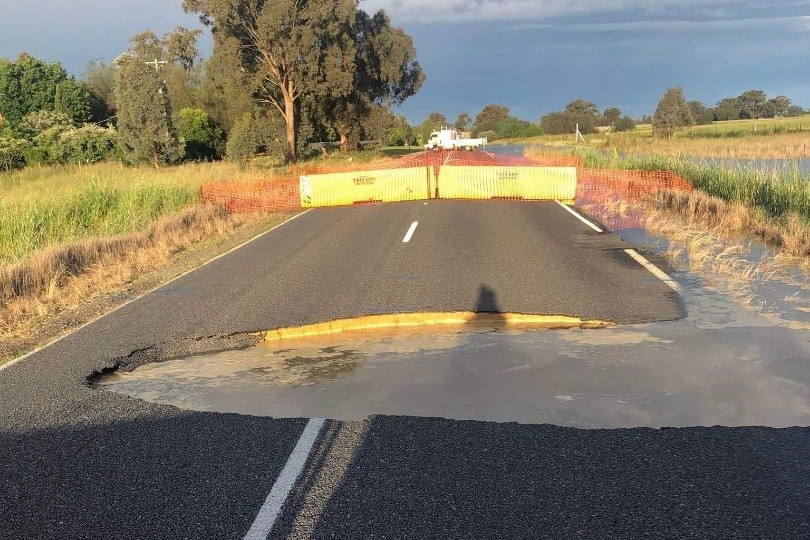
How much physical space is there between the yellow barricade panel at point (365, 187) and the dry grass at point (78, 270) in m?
5.62

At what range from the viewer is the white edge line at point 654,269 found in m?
9.02

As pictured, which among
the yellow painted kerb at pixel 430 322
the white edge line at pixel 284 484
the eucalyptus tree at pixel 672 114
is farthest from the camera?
the eucalyptus tree at pixel 672 114

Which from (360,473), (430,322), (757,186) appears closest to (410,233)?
(430,322)

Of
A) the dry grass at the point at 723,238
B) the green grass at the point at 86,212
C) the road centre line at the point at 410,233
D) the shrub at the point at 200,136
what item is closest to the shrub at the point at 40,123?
the shrub at the point at 200,136

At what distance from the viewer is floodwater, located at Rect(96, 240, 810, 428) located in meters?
4.96

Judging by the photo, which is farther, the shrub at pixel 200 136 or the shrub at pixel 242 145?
the shrub at pixel 200 136

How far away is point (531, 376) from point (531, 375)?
28mm

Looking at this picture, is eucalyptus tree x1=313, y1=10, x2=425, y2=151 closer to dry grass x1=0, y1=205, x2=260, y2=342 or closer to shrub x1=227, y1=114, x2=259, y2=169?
shrub x1=227, y1=114, x2=259, y2=169

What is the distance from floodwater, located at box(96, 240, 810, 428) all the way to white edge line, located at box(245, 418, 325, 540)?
429mm

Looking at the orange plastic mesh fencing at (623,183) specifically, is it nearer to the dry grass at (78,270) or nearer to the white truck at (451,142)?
the dry grass at (78,270)

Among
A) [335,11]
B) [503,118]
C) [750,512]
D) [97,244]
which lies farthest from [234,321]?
[503,118]

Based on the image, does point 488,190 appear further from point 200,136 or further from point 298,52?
point 200,136

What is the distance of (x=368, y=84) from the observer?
53469 mm

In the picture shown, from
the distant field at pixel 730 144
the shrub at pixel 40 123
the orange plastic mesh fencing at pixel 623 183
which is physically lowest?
the orange plastic mesh fencing at pixel 623 183
